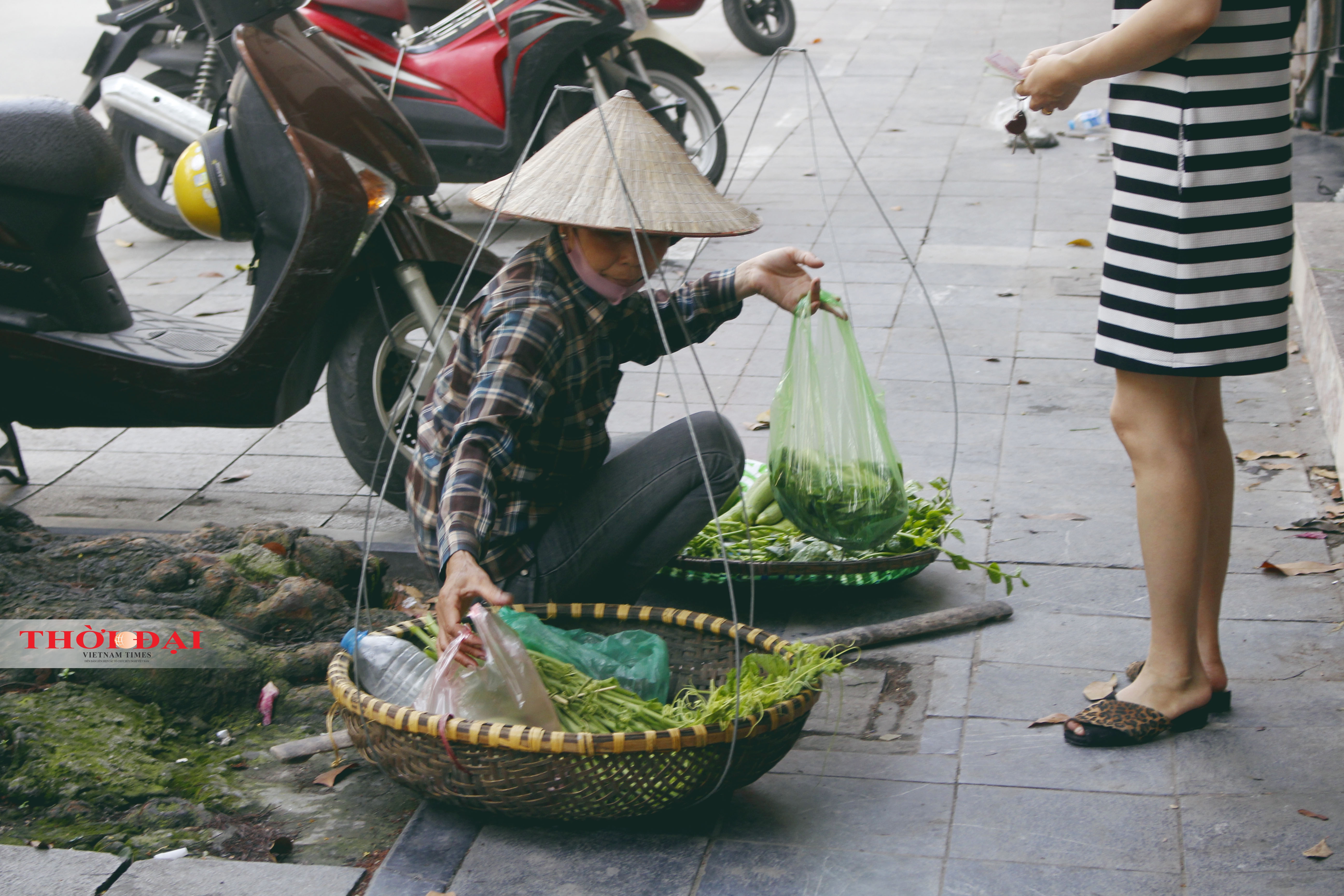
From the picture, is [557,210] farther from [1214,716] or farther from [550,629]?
[1214,716]

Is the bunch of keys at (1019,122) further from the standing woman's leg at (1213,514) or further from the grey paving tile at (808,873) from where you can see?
the grey paving tile at (808,873)

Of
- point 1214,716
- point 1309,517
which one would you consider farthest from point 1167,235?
point 1309,517

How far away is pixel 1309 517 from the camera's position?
3.40m

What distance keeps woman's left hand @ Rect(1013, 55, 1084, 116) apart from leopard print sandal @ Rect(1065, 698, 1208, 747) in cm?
112

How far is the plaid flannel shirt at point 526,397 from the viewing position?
2334 millimetres

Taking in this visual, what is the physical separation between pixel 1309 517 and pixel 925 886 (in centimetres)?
189

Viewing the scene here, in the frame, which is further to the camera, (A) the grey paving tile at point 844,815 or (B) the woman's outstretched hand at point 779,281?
(B) the woman's outstretched hand at point 779,281

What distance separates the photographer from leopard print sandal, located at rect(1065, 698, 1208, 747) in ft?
8.00

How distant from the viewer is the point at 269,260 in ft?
11.5

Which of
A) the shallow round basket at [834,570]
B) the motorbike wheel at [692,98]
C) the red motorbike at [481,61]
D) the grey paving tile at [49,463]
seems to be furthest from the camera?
the motorbike wheel at [692,98]

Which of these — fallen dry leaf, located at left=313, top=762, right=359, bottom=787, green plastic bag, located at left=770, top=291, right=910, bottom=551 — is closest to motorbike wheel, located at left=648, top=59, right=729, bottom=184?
green plastic bag, located at left=770, top=291, right=910, bottom=551

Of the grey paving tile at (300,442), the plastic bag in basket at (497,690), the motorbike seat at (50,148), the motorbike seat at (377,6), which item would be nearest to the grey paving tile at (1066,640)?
the plastic bag in basket at (497,690)

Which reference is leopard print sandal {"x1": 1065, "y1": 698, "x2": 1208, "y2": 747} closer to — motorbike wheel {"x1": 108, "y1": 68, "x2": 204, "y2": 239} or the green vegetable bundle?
the green vegetable bundle

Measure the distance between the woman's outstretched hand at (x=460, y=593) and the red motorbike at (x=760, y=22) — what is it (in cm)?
883
